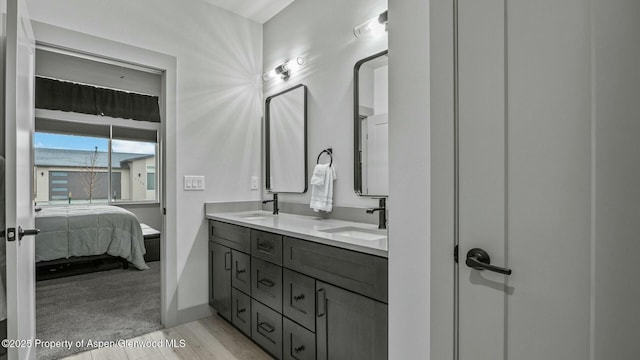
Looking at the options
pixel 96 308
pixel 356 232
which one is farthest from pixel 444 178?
pixel 96 308

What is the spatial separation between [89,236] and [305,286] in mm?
3372

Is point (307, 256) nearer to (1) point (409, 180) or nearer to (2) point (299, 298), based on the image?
(2) point (299, 298)

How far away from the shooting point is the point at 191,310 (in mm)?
2523

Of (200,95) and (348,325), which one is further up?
(200,95)

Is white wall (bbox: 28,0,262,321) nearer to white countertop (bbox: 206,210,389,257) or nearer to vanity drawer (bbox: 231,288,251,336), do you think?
white countertop (bbox: 206,210,389,257)

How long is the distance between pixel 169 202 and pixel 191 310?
878mm

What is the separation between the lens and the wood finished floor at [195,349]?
199 centimetres

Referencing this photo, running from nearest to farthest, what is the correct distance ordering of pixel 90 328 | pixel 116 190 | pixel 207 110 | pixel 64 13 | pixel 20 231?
pixel 20 231, pixel 64 13, pixel 90 328, pixel 207 110, pixel 116 190

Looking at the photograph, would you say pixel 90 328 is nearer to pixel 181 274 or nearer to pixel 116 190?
pixel 181 274

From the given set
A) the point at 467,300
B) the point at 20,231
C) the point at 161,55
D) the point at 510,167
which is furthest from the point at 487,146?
the point at 161,55

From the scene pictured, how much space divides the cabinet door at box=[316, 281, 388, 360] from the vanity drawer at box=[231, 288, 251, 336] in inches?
29.5

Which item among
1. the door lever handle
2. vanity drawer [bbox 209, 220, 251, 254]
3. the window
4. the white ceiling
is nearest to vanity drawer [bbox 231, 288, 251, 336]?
vanity drawer [bbox 209, 220, 251, 254]

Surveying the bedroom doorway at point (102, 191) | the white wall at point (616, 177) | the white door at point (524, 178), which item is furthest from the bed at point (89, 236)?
the white wall at point (616, 177)

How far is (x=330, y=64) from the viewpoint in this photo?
2.33 m
